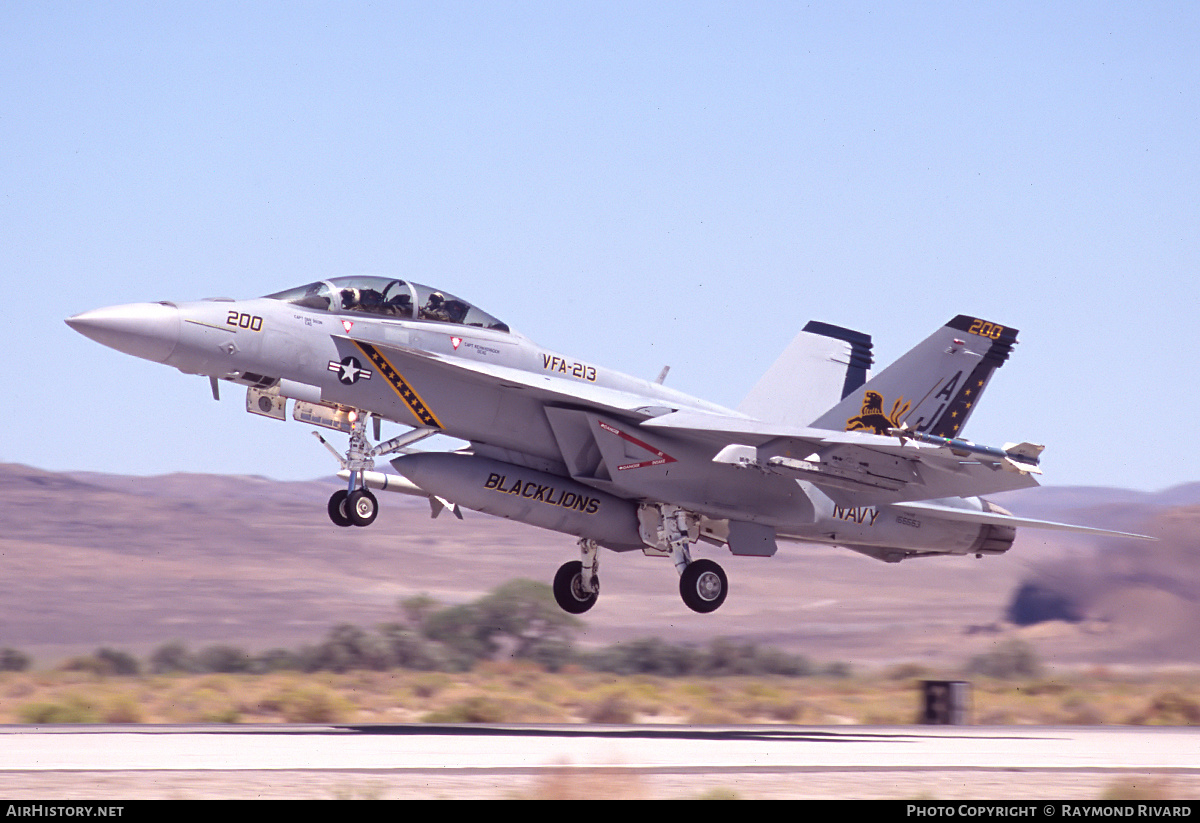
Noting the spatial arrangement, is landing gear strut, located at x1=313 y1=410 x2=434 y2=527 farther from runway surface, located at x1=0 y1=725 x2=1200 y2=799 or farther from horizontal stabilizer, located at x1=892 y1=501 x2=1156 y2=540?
horizontal stabilizer, located at x1=892 y1=501 x2=1156 y2=540

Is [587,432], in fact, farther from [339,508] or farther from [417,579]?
[417,579]

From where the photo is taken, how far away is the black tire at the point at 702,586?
1962 centimetres

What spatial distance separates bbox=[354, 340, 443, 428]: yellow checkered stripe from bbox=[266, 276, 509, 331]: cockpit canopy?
0.51 m

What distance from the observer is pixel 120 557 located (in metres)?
59.3

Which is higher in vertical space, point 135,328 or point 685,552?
point 135,328

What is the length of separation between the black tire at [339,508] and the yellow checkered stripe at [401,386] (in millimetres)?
Result: 1473

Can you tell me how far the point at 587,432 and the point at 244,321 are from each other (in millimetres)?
5113

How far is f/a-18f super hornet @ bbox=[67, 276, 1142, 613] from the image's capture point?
55.6ft

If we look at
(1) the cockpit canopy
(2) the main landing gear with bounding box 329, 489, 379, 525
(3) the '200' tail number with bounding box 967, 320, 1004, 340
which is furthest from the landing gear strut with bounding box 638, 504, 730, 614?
(3) the '200' tail number with bounding box 967, 320, 1004, 340

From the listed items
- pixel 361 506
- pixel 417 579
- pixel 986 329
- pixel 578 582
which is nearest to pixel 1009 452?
pixel 986 329

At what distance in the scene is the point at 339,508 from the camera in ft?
57.0

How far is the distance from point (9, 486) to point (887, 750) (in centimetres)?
6092

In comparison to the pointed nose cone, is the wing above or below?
below
